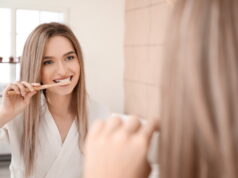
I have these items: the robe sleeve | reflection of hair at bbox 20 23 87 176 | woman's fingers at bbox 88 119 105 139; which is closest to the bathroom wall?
reflection of hair at bbox 20 23 87 176

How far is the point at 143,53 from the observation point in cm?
342

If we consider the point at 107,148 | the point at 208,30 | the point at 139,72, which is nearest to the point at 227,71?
the point at 208,30

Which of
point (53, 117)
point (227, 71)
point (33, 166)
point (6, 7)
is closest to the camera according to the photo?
point (227, 71)

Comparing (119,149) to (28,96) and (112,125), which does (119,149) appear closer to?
(112,125)

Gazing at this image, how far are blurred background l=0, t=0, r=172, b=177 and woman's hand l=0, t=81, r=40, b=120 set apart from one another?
191 cm

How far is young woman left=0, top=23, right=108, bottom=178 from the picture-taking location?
1247mm

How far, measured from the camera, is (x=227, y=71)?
353 millimetres

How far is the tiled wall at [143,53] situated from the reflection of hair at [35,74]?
5.37ft

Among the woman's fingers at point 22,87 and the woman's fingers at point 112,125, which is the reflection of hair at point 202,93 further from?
the woman's fingers at point 22,87

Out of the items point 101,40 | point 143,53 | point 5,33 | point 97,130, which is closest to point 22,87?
point 97,130

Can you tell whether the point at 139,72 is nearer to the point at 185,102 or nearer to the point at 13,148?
the point at 13,148

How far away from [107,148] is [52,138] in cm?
97

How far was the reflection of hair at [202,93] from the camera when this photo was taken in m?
0.35

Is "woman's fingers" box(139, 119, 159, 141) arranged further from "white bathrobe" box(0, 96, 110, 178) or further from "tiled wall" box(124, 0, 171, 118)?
"tiled wall" box(124, 0, 171, 118)
